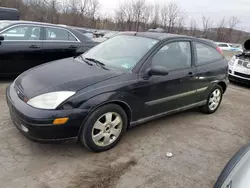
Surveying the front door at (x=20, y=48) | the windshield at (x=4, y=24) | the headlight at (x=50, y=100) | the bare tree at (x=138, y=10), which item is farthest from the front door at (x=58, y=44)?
the bare tree at (x=138, y=10)

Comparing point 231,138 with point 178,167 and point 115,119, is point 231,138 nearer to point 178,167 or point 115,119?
point 178,167

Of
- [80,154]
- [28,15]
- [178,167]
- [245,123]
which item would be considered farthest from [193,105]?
[28,15]

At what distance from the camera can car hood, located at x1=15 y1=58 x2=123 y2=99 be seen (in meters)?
2.71

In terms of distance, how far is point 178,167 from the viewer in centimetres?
287

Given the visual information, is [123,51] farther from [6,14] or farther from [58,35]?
[6,14]

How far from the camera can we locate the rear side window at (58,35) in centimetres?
563

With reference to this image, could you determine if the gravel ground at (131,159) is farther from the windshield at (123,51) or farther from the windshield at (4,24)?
the windshield at (4,24)

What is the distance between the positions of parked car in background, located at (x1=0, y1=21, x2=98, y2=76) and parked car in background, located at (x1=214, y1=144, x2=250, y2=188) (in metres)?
4.85

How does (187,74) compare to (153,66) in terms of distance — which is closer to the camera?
(153,66)

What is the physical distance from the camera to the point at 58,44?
5.73 meters

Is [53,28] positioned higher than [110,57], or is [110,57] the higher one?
[53,28]

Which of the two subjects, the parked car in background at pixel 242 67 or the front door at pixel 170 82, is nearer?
the front door at pixel 170 82

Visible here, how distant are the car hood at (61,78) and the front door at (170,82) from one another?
55cm

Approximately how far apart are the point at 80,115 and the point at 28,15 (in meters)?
36.6
